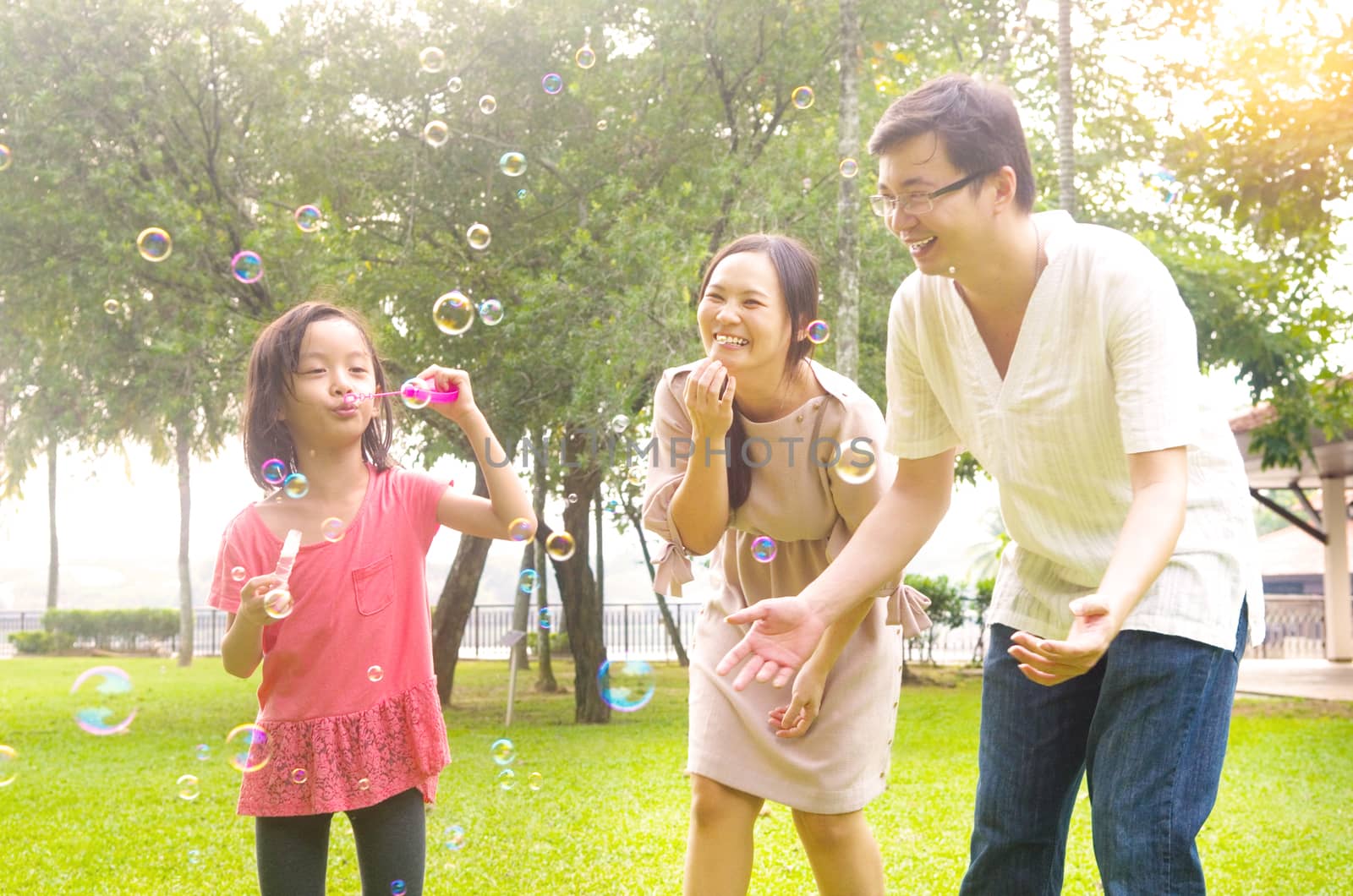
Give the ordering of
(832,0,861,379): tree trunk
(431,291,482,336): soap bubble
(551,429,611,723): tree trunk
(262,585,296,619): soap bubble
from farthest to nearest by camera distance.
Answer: (551,429,611,723): tree trunk, (832,0,861,379): tree trunk, (431,291,482,336): soap bubble, (262,585,296,619): soap bubble

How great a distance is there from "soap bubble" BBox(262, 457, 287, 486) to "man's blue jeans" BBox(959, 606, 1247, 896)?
5.18 ft

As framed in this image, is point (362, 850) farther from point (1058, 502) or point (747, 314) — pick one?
point (1058, 502)

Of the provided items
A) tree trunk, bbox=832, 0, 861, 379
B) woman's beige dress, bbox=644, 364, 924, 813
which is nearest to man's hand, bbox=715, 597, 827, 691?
woman's beige dress, bbox=644, 364, 924, 813

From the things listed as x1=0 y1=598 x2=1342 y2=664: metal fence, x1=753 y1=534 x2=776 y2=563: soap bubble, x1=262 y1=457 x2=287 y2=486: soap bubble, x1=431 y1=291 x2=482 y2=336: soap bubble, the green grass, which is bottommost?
x1=0 y1=598 x2=1342 y2=664: metal fence

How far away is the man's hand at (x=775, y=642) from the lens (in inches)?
85.4

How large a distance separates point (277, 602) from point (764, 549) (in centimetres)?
104

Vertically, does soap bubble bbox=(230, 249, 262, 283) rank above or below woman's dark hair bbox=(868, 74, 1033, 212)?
above

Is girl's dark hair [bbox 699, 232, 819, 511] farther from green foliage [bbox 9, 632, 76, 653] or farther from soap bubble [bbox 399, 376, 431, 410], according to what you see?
green foliage [bbox 9, 632, 76, 653]

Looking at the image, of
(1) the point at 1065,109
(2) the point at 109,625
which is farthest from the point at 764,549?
(2) the point at 109,625

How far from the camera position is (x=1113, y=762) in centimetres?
207

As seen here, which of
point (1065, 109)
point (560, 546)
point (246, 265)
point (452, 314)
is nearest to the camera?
point (560, 546)

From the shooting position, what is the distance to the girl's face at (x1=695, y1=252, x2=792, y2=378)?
2750 millimetres

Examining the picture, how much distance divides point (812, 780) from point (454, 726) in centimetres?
1135

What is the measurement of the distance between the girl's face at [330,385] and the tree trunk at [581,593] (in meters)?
9.33
